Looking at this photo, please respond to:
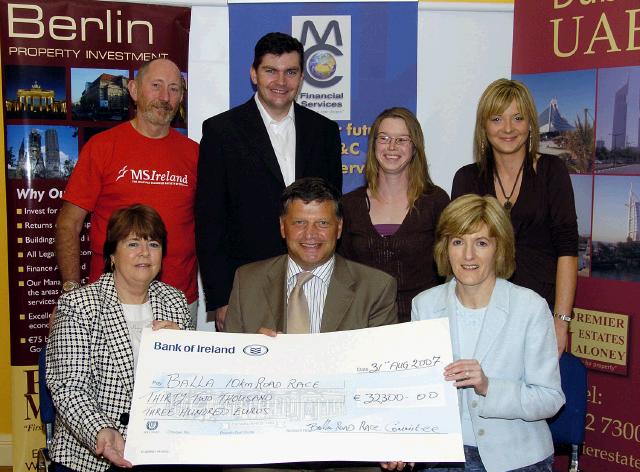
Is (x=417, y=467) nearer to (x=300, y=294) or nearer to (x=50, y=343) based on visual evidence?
(x=300, y=294)

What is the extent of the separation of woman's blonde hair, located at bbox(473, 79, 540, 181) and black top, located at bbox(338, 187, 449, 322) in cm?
34

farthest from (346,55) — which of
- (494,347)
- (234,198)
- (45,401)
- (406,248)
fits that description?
(45,401)

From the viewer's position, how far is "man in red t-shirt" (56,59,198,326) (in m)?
3.99

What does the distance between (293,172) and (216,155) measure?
17.4 inches

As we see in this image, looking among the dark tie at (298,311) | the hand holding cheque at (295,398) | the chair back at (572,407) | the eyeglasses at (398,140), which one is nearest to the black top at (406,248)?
the eyeglasses at (398,140)

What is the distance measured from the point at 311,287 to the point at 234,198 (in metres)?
0.95

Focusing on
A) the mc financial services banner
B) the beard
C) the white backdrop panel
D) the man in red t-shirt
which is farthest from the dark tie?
the white backdrop panel

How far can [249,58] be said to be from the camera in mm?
4934

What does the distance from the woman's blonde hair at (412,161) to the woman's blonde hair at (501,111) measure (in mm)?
311

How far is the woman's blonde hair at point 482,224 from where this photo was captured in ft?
9.56

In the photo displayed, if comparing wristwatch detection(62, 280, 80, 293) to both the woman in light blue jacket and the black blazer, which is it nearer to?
the black blazer

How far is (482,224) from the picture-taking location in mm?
2920

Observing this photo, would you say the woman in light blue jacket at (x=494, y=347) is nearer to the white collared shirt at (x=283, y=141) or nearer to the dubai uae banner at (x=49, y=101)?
the white collared shirt at (x=283, y=141)

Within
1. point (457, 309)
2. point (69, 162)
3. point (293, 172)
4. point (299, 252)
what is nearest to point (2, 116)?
point (69, 162)
